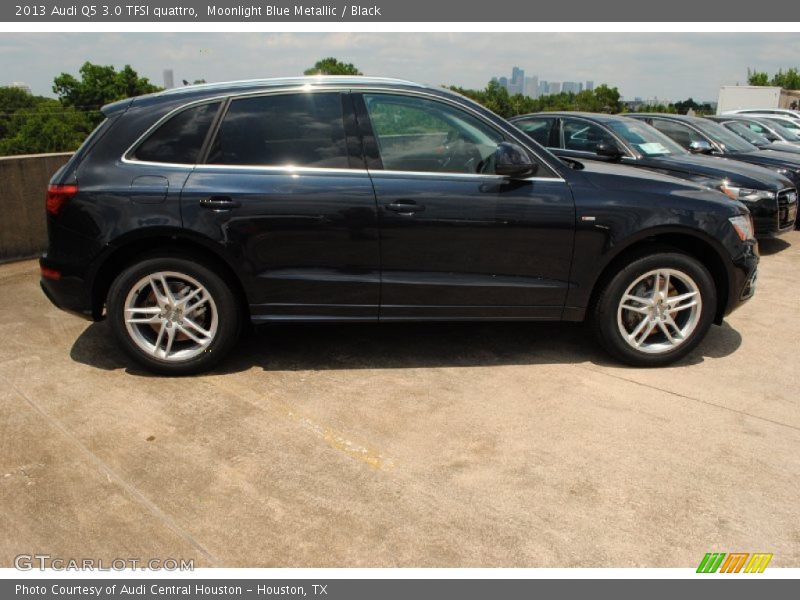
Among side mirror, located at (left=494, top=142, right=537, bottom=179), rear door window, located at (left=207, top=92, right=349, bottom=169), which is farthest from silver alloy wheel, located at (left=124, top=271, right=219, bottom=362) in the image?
side mirror, located at (left=494, top=142, right=537, bottom=179)

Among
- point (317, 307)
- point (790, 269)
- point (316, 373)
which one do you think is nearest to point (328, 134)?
point (317, 307)

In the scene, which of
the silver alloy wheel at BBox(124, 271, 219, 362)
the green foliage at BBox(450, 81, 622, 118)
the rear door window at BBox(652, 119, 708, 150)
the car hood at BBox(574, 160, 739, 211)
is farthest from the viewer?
the green foliage at BBox(450, 81, 622, 118)

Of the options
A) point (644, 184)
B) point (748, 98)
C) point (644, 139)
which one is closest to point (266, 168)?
point (644, 184)

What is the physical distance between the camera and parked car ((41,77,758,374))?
4.05 metres

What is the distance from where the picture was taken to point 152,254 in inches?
163

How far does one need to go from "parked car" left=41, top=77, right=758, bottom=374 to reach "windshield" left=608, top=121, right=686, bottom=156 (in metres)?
3.84

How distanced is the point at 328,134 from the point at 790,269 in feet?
18.6

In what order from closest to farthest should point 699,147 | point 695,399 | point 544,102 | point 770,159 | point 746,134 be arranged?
point 695,399, point 699,147, point 770,159, point 746,134, point 544,102

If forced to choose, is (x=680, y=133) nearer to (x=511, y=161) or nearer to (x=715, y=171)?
(x=715, y=171)

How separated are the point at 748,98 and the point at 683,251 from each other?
39548mm

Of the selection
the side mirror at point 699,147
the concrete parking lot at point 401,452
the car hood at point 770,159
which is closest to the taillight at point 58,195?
the concrete parking lot at point 401,452

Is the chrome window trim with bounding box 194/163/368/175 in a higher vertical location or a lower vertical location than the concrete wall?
higher

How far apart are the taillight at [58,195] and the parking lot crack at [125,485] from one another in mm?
1132

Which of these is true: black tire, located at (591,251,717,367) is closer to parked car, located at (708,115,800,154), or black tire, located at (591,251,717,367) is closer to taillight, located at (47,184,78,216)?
taillight, located at (47,184,78,216)
